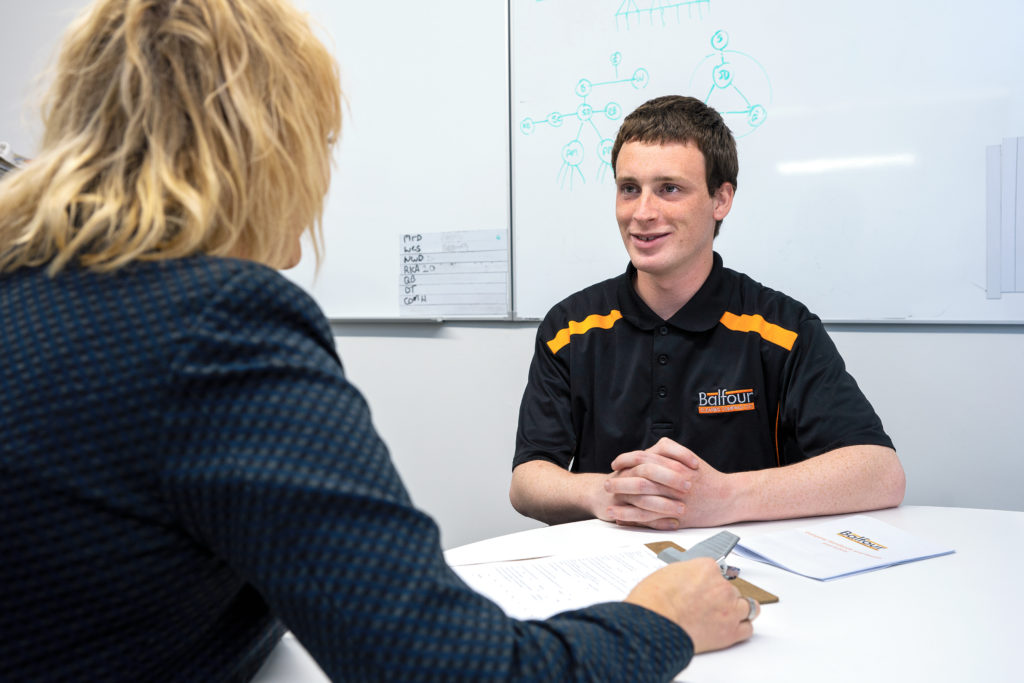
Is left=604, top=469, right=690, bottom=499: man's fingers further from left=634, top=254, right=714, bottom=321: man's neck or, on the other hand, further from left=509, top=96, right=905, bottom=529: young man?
left=634, top=254, right=714, bottom=321: man's neck

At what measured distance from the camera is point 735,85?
6.88 feet

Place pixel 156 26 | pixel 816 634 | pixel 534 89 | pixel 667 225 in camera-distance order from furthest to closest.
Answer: pixel 534 89, pixel 667 225, pixel 816 634, pixel 156 26

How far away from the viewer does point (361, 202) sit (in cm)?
264

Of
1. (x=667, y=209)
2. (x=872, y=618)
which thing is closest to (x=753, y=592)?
(x=872, y=618)

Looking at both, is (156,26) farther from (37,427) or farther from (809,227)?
(809,227)

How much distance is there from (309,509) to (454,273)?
6.65 ft

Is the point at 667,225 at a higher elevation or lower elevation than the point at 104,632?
higher

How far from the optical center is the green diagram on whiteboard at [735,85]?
207cm

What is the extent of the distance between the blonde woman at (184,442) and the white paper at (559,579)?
10.8 inches

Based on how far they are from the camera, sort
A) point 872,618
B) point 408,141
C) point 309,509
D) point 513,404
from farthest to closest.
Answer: point 408,141 → point 513,404 → point 872,618 → point 309,509

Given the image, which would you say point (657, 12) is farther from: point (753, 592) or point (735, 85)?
point (753, 592)

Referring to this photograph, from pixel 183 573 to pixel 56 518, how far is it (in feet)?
0.30

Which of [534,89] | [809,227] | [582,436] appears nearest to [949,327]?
[809,227]

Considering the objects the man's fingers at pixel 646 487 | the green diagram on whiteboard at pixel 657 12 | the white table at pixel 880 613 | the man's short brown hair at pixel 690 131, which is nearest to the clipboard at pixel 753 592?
the white table at pixel 880 613
